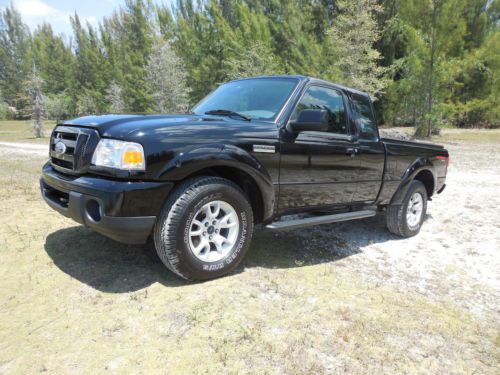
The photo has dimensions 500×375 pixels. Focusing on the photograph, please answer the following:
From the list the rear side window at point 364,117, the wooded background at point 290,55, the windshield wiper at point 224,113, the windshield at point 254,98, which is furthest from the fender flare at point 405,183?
the wooded background at point 290,55

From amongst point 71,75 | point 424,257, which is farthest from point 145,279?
point 71,75

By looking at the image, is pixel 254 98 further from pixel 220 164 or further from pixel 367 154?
pixel 367 154

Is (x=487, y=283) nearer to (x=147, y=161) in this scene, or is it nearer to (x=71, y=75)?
(x=147, y=161)

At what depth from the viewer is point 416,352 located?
98.0 inches

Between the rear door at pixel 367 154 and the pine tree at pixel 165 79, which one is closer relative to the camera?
the rear door at pixel 367 154

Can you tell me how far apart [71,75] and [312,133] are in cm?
6809

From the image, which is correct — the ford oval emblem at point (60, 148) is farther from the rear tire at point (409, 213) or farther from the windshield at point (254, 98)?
the rear tire at point (409, 213)

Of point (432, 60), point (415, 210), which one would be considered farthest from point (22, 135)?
point (415, 210)

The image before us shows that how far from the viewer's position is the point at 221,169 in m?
3.35

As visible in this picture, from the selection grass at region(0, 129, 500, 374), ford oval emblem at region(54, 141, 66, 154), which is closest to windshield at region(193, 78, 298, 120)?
ford oval emblem at region(54, 141, 66, 154)

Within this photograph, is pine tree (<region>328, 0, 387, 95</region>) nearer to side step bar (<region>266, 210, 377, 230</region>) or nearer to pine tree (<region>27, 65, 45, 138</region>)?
side step bar (<region>266, 210, 377, 230</region>)

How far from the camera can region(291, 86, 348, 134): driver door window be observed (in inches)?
154

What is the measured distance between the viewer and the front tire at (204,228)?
9.52 feet

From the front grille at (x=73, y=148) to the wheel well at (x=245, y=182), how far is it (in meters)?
0.87
